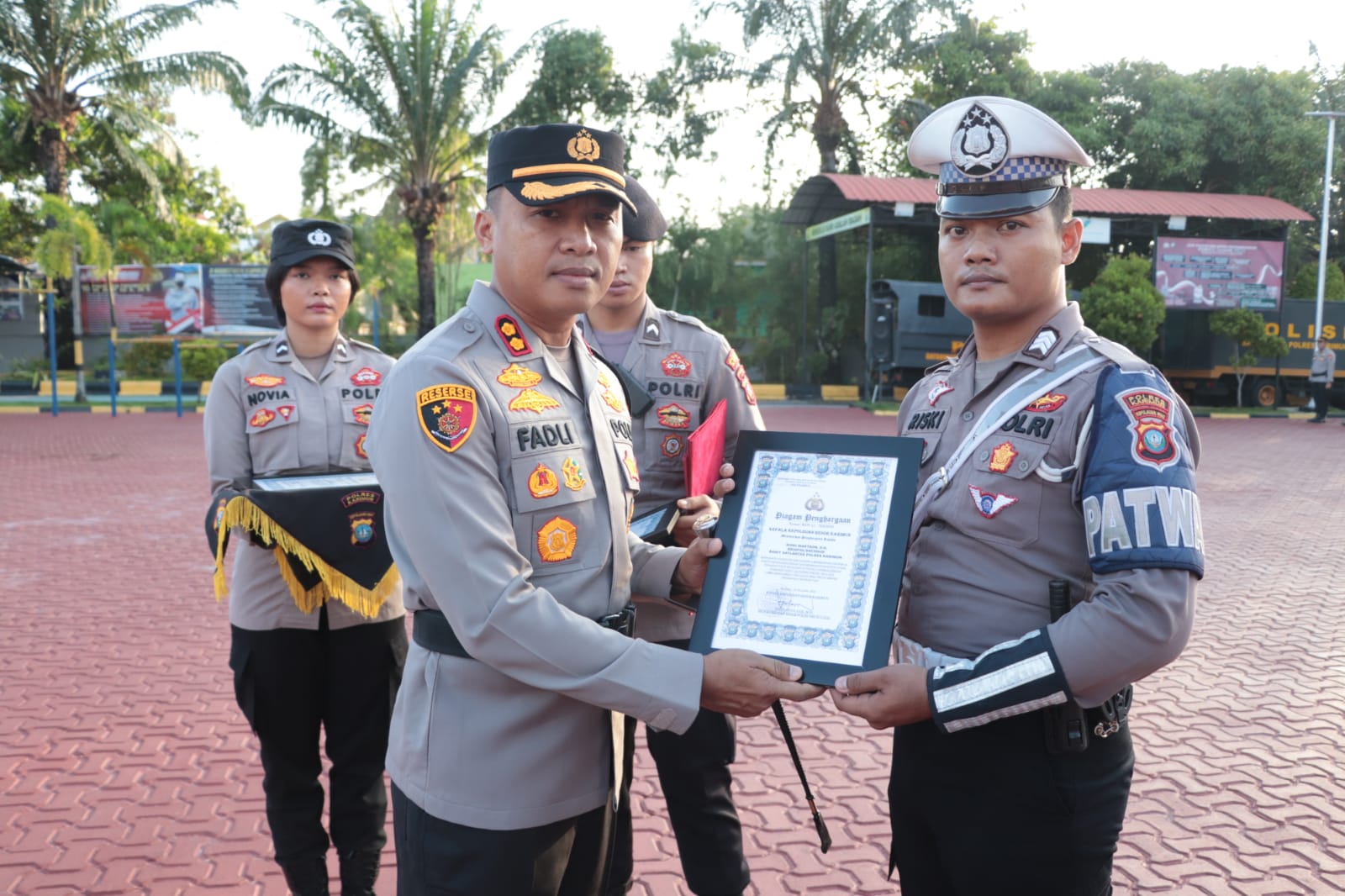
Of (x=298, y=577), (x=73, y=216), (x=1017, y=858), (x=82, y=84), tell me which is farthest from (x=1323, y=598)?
(x=82, y=84)

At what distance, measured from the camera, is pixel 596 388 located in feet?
7.32

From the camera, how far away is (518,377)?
2.03 m

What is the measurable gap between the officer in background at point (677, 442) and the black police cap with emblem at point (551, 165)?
686 millimetres

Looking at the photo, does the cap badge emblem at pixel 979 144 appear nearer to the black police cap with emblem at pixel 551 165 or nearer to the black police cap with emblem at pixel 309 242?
the black police cap with emblem at pixel 551 165

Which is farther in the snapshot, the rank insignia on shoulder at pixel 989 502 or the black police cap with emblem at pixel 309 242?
the black police cap with emblem at pixel 309 242

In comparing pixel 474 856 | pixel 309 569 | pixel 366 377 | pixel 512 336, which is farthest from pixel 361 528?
pixel 474 856

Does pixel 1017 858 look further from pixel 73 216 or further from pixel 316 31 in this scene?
pixel 73 216

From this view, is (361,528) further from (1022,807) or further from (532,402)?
(1022,807)

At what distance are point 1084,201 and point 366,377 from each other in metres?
21.8

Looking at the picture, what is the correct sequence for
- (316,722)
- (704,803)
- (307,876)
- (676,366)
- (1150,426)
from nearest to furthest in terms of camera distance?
(1150,426) < (704,803) < (307,876) < (316,722) < (676,366)

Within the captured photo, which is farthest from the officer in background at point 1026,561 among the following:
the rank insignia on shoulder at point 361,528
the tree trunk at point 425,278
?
the tree trunk at point 425,278

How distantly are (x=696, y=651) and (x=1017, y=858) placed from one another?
2.39 feet

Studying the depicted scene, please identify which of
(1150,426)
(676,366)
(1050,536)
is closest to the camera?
(1150,426)

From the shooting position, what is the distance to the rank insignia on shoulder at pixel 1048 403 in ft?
6.34
